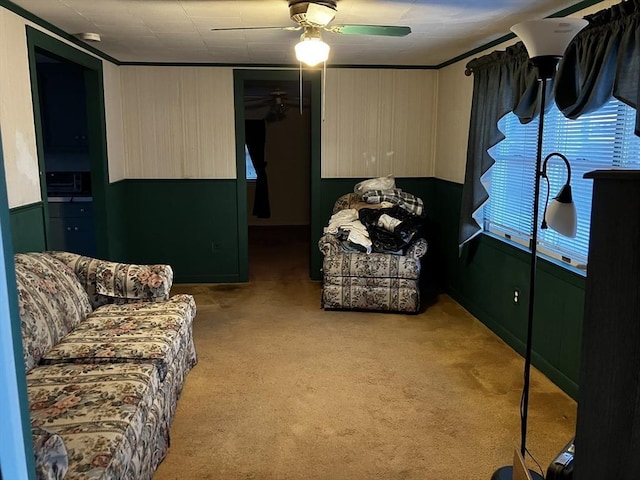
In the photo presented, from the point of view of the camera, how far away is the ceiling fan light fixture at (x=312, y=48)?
3.07 metres

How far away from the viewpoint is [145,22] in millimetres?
3393

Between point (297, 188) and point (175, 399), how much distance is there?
244 inches

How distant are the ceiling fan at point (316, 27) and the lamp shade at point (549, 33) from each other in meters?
0.98

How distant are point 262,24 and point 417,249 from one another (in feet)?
7.01

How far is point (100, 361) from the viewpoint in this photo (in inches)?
99.4

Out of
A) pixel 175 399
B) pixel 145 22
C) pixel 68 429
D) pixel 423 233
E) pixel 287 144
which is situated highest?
pixel 145 22

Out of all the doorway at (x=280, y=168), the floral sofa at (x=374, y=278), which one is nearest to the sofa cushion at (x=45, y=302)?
the floral sofa at (x=374, y=278)

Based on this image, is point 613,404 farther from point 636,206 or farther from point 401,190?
point 401,190

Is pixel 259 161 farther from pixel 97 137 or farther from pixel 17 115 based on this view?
pixel 17 115

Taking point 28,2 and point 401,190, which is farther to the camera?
point 401,190

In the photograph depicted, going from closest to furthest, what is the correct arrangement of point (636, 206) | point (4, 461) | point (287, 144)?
point (4, 461), point (636, 206), point (287, 144)

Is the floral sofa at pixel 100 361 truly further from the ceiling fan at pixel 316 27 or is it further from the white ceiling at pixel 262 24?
the ceiling fan at pixel 316 27

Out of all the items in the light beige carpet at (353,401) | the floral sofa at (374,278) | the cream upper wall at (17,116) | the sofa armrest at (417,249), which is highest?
the cream upper wall at (17,116)

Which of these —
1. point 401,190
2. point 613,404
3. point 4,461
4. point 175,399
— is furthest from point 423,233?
point 4,461
